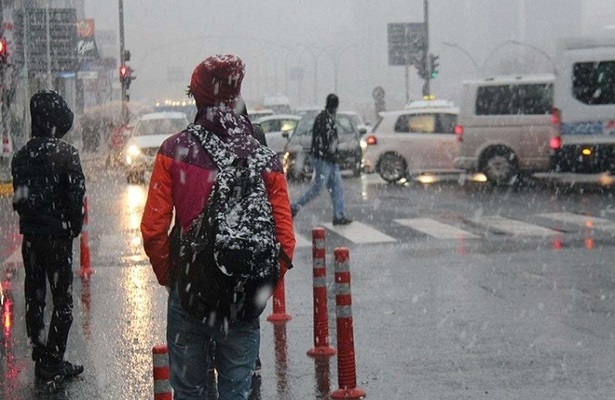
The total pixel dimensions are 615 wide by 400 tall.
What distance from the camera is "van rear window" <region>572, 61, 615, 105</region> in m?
22.4

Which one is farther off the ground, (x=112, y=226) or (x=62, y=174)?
(x=62, y=174)

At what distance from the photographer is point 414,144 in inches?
1016

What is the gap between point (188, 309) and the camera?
15.3 feet

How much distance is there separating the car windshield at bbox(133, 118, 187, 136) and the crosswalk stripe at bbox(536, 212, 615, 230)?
13.6 meters

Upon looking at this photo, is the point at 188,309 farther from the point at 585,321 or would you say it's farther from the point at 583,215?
the point at 583,215

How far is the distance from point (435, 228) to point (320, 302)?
8.60m

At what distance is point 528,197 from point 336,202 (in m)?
5.63

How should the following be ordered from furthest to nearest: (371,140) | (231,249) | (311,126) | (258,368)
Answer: (311,126) → (371,140) → (258,368) → (231,249)

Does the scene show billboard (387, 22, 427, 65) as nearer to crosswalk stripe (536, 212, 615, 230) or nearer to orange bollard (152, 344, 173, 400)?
crosswalk stripe (536, 212, 615, 230)

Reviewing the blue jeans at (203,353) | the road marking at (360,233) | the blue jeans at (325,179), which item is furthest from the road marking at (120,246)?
the blue jeans at (203,353)

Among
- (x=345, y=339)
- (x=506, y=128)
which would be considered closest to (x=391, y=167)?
(x=506, y=128)

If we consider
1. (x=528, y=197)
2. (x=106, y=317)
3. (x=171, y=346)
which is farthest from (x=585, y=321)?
(x=528, y=197)

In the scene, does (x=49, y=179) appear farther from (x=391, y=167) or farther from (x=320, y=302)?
(x=391, y=167)

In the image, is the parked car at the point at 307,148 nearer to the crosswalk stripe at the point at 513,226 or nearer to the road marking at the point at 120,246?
the crosswalk stripe at the point at 513,226
